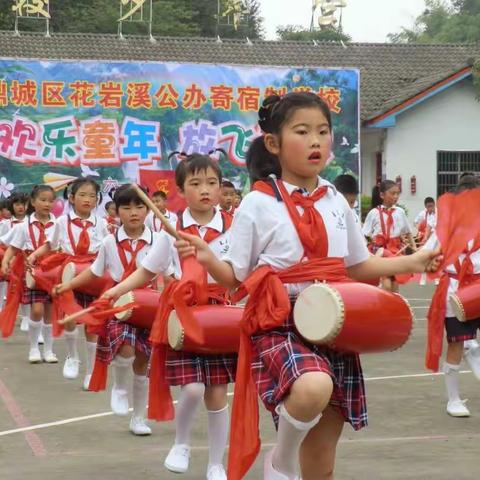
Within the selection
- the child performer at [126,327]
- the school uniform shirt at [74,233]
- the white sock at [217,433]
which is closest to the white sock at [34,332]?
the school uniform shirt at [74,233]

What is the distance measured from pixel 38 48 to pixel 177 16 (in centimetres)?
2179

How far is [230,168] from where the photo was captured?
2339 centimetres

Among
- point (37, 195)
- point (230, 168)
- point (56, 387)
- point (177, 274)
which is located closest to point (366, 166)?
point (230, 168)

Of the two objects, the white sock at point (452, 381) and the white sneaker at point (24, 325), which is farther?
the white sneaker at point (24, 325)

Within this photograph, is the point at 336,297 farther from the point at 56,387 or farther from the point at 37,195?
the point at 37,195

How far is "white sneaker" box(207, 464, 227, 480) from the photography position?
566 centimetres

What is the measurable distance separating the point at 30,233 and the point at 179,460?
5.80 metres

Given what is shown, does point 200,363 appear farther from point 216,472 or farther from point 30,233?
point 30,233

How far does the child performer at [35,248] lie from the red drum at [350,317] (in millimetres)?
6807

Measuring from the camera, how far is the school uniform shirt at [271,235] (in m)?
4.38

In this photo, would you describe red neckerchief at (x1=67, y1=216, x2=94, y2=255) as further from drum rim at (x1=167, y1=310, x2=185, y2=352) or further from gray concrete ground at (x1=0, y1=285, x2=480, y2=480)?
drum rim at (x1=167, y1=310, x2=185, y2=352)

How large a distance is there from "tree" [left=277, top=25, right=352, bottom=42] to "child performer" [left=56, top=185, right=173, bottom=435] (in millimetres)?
41738

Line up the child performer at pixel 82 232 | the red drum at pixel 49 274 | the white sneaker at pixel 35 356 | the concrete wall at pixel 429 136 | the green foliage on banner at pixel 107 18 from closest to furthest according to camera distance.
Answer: the child performer at pixel 82 232, the red drum at pixel 49 274, the white sneaker at pixel 35 356, the concrete wall at pixel 429 136, the green foliage on banner at pixel 107 18

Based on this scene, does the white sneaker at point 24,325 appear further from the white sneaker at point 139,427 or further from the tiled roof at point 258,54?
the tiled roof at point 258,54
